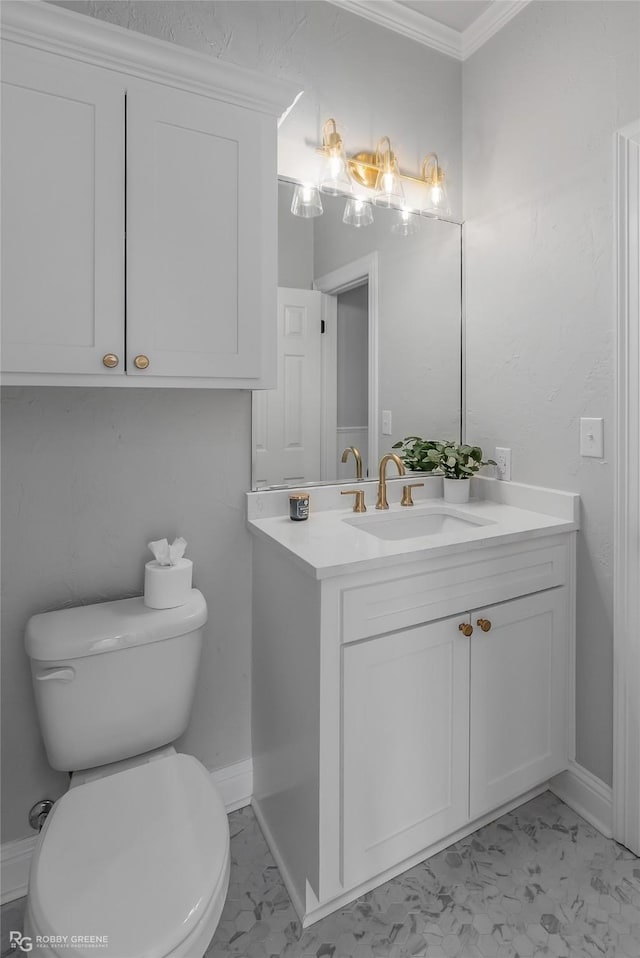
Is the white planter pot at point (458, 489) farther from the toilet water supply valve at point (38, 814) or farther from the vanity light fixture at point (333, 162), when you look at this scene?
the toilet water supply valve at point (38, 814)

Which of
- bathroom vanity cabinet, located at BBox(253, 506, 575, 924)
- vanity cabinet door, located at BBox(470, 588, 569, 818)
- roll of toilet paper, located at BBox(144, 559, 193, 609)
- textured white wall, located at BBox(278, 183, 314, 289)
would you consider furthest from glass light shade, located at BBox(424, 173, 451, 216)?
roll of toilet paper, located at BBox(144, 559, 193, 609)

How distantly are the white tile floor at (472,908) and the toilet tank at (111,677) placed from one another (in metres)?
0.49

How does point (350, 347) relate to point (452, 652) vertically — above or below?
above

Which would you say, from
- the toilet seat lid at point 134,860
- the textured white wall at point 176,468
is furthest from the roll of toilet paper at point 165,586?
the toilet seat lid at point 134,860

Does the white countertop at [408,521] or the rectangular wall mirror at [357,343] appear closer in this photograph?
the white countertop at [408,521]

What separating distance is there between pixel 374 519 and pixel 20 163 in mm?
1329

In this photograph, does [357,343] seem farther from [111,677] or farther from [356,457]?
[111,677]

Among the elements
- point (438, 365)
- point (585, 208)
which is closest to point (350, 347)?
point (438, 365)

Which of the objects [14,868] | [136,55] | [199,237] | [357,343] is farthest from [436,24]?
[14,868]

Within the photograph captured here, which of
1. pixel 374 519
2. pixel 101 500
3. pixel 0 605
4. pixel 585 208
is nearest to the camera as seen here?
pixel 0 605

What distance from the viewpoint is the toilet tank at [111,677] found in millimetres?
1273

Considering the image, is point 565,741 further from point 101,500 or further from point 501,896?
point 101,500

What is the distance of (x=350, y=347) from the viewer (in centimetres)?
190
